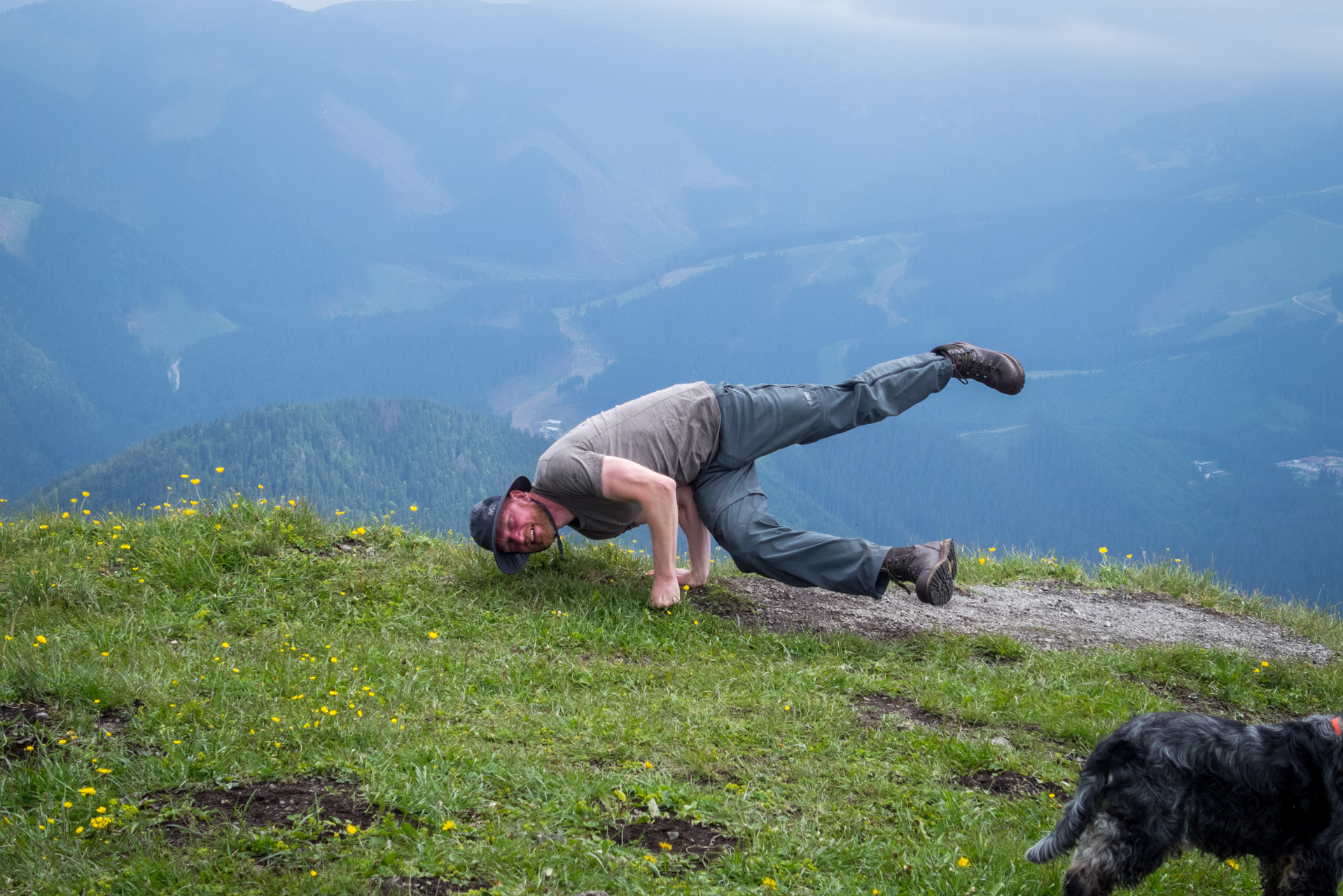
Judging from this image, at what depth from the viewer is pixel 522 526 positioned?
6117mm

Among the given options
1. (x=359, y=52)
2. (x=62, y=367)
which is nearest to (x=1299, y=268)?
(x=359, y=52)

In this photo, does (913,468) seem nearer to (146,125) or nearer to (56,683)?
(56,683)

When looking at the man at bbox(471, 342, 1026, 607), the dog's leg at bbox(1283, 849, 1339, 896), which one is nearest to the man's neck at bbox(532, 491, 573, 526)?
the man at bbox(471, 342, 1026, 607)

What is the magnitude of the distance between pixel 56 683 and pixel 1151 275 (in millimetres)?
188056

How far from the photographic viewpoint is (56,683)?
4.27 metres

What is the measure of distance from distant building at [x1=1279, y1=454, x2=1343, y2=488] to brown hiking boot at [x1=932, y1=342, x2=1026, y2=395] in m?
131

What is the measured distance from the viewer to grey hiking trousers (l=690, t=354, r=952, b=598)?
6.03 m

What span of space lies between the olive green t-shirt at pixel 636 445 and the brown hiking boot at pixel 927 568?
1491 mm

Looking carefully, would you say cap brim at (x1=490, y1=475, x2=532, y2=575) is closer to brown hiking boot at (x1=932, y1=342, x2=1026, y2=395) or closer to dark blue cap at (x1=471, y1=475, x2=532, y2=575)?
dark blue cap at (x1=471, y1=475, x2=532, y2=575)

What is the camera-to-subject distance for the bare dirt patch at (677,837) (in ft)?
10.9

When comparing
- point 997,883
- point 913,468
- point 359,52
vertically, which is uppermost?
point 359,52

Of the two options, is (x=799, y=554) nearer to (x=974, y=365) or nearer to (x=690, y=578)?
(x=690, y=578)

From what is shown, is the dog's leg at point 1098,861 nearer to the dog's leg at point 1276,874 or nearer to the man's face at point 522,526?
the dog's leg at point 1276,874

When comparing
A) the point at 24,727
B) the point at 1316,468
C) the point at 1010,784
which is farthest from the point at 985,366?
the point at 1316,468
